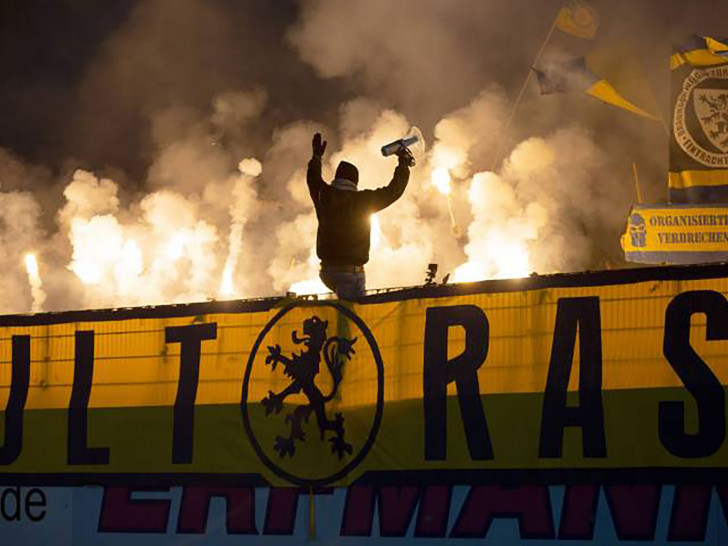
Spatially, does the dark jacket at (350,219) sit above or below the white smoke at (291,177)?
below

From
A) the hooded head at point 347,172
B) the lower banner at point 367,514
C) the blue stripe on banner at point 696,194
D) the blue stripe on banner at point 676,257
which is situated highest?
the blue stripe on banner at point 696,194

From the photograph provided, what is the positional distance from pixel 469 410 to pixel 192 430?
1938mm

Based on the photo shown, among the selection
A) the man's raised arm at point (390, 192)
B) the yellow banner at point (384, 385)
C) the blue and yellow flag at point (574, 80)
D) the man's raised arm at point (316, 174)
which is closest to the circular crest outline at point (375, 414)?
the yellow banner at point (384, 385)

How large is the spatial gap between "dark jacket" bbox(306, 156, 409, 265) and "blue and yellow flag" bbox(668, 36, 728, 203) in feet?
28.0

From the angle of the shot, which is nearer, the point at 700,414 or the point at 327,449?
the point at 700,414

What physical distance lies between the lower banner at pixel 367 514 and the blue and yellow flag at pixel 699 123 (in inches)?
402

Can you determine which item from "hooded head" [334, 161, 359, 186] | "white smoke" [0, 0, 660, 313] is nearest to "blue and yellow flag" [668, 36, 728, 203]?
"white smoke" [0, 0, 660, 313]

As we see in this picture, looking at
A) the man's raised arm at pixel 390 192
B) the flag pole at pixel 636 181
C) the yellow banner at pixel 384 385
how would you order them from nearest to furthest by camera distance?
the yellow banner at pixel 384 385, the man's raised arm at pixel 390 192, the flag pole at pixel 636 181

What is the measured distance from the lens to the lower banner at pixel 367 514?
654 cm

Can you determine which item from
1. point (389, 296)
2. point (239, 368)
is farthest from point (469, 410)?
point (239, 368)

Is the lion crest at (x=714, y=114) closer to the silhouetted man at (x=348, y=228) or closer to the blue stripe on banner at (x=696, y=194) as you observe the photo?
the blue stripe on banner at (x=696, y=194)

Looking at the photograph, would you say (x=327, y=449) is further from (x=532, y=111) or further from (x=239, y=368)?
(x=532, y=111)

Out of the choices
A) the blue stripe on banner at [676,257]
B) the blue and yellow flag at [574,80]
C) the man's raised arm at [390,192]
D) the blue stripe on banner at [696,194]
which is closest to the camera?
the man's raised arm at [390,192]

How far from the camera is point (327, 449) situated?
761cm
